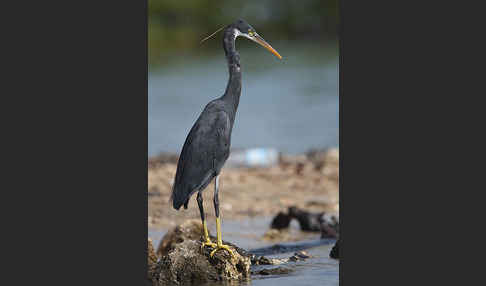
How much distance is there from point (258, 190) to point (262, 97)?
4494mm

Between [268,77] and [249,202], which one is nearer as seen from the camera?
[249,202]

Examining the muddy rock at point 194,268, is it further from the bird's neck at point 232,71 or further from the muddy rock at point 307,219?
the muddy rock at point 307,219

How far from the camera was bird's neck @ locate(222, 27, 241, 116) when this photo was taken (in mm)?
6297

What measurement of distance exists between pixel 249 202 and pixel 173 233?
306 cm

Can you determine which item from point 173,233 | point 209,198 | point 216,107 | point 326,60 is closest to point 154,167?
point 209,198

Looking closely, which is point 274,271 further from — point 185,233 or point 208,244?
point 185,233

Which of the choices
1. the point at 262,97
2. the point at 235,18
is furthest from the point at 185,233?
the point at 262,97

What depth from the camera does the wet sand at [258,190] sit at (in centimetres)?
961

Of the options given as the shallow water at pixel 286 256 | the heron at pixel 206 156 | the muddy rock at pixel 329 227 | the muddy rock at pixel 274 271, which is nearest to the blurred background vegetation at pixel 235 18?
the shallow water at pixel 286 256

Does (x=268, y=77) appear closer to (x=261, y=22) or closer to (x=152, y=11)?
(x=152, y=11)

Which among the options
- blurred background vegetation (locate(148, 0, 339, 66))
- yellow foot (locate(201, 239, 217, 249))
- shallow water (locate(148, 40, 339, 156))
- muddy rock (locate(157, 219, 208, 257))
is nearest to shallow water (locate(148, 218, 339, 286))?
yellow foot (locate(201, 239, 217, 249))

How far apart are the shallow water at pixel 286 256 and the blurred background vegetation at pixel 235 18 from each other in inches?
112

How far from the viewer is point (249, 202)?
10.3 metres

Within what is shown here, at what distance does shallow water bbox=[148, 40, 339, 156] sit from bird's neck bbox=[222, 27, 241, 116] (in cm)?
548
